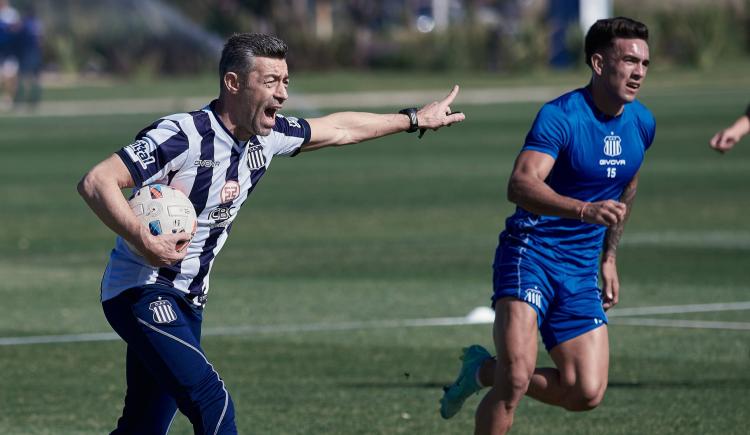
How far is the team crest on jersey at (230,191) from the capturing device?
7.06 meters

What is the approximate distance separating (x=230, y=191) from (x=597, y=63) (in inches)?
82.3

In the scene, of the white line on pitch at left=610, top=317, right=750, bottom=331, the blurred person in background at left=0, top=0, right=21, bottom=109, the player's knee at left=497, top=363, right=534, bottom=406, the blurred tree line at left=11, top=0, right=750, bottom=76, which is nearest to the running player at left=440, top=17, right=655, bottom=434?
the player's knee at left=497, top=363, right=534, bottom=406

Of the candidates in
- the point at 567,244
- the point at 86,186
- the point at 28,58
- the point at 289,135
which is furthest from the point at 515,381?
the point at 28,58

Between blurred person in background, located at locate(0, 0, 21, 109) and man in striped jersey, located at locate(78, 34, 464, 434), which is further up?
man in striped jersey, located at locate(78, 34, 464, 434)

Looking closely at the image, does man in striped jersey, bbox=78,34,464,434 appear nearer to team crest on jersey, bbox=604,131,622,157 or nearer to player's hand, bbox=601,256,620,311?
team crest on jersey, bbox=604,131,622,157

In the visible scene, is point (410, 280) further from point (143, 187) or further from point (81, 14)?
point (81, 14)

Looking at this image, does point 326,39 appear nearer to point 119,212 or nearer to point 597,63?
point 597,63

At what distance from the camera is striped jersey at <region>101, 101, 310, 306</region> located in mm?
6855

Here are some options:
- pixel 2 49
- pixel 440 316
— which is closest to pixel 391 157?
pixel 440 316

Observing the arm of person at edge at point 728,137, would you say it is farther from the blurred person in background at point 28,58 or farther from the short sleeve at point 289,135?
the blurred person in background at point 28,58

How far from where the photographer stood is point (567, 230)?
312 inches

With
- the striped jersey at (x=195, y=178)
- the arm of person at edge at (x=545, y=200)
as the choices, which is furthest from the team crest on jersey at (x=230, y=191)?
the arm of person at edge at (x=545, y=200)

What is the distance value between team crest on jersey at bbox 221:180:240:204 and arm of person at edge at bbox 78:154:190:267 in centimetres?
41

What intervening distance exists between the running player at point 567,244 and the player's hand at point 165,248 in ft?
5.49
